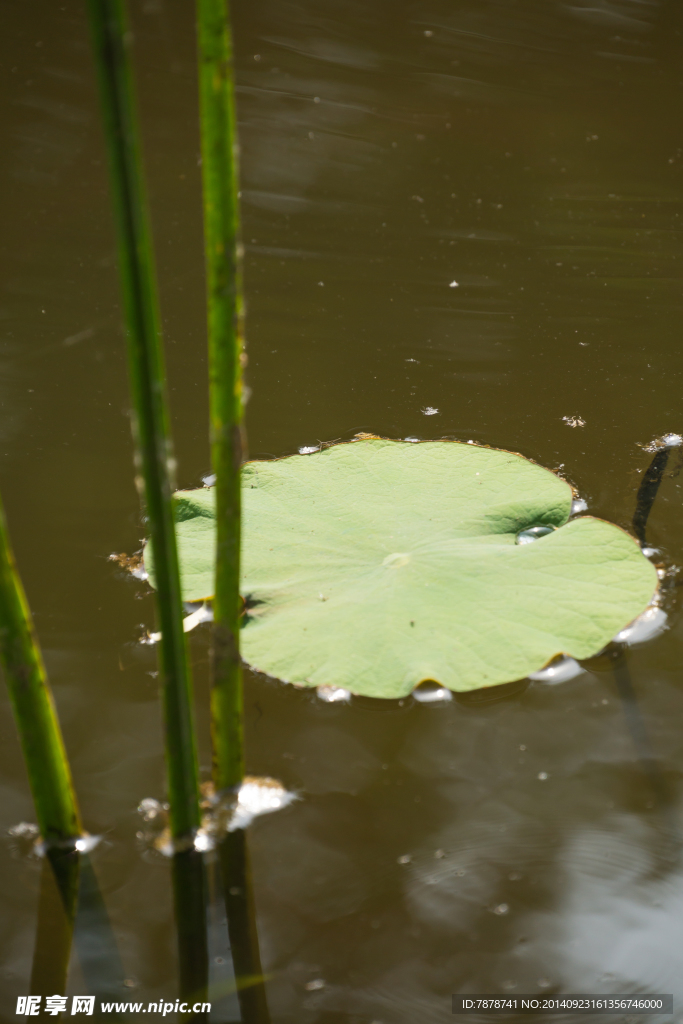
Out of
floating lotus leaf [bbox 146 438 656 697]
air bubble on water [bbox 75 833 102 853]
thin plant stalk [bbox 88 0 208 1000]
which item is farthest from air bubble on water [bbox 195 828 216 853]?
floating lotus leaf [bbox 146 438 656 697]

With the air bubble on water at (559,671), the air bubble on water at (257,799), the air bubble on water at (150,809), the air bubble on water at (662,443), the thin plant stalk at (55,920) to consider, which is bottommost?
the thin plant stalk at (55,920)

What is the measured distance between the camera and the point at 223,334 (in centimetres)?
72

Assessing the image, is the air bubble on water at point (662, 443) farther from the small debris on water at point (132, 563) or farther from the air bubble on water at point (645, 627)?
the small debris on water at point (132, 563)

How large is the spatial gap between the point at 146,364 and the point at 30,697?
348mm

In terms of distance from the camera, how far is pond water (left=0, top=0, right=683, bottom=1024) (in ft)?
2.89

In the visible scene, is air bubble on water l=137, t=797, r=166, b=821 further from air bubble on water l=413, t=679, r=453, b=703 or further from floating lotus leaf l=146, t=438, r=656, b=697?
air bubble on water l=413, t=679, r=453, b=703

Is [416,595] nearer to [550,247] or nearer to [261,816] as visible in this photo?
[261,816]

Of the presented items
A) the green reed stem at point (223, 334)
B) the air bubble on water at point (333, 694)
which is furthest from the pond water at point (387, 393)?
the green reed stem at point (223, 334)

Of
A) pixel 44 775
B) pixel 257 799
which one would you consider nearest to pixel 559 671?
pixel 257 799

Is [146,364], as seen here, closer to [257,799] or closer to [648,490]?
[257,799]

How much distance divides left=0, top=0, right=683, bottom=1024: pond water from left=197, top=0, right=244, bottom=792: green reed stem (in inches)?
8.5

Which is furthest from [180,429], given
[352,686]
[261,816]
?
[261,816]

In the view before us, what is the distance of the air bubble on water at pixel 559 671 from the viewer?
3.76 feet

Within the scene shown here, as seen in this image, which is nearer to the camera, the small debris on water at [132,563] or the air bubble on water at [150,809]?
the air bubble on water at [150,809]
